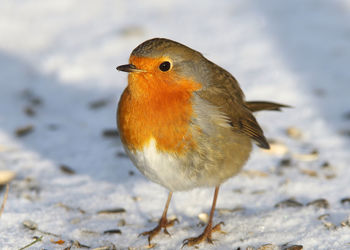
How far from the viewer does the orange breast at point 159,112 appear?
130 inches

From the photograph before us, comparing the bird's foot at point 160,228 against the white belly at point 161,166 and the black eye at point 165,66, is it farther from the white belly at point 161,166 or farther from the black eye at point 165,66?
the black eye at point 165,66

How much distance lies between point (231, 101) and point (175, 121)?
2.00 feet

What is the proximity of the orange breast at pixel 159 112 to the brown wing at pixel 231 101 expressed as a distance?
193 millimetres

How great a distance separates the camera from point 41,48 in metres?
6.81

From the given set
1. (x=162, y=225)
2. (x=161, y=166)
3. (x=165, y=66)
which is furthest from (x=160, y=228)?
(x=165, y=66)

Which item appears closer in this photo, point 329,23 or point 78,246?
point 78,246

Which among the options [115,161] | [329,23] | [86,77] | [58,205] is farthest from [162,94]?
[329,23]

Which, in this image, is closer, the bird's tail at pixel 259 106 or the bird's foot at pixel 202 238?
the bird's foot at pixel 202 238

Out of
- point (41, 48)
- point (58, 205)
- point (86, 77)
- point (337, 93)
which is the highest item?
point (41, 48)

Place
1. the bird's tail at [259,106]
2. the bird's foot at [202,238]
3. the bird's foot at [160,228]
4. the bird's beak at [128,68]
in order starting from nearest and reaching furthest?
the bird's beak at [128,68] → the bird's foot at [202,238] → the bird's foot at [160,228] → the bird's tail at [259,106]

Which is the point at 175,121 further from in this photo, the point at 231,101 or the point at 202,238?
the point at 202,238

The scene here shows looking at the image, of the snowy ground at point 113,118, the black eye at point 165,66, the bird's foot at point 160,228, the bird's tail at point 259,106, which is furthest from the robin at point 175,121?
the bird's tail at point 259,106

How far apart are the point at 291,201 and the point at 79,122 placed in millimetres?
2469

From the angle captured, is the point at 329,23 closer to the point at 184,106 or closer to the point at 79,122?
the point at 79,122
